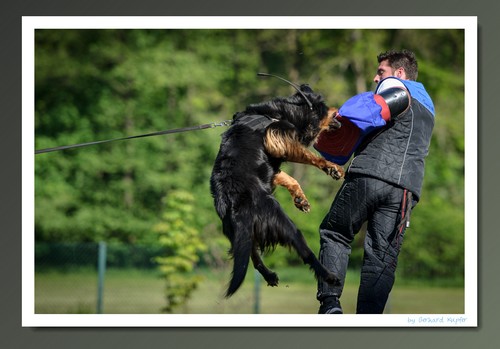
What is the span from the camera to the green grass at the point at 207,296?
11.4m

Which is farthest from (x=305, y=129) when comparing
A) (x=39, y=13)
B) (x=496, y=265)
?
(x=39, y=13)

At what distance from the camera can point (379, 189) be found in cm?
407

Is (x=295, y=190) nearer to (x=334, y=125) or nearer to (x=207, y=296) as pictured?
(x=334, y=125)

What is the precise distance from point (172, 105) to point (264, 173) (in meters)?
10.8

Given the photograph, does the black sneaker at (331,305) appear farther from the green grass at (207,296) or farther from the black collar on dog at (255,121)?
the green grass at (207,296)

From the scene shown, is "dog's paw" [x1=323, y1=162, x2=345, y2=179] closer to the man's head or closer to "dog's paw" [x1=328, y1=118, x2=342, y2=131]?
"dog's paw" [x1=328, y1=118, x2=342, y2=131]

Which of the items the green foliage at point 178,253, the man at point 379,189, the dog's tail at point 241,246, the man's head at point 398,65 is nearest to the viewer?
the dog's tail at point 241,246

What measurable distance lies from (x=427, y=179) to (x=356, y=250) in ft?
6.50

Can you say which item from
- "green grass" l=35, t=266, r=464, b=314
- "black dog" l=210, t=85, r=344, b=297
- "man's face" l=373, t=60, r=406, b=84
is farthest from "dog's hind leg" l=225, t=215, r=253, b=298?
"green grass" l=35, t=266, r=464, b=314

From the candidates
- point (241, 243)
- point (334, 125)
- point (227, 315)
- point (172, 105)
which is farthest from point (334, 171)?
point (172, 105)

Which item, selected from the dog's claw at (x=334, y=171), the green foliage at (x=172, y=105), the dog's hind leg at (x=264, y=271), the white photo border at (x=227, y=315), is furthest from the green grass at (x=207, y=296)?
the dog's claw at (x=334, y=171)

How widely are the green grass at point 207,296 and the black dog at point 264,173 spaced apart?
287 inches

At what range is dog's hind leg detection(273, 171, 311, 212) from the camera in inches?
155

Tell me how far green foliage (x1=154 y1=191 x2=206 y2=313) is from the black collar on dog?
6529 mm
